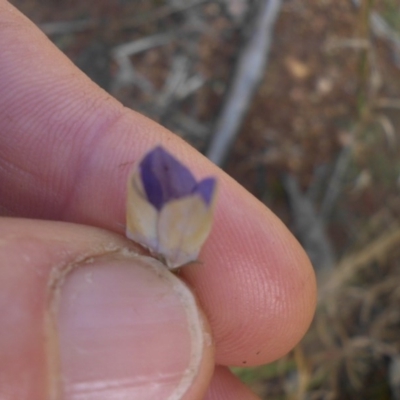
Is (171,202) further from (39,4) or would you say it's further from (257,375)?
(39,4)

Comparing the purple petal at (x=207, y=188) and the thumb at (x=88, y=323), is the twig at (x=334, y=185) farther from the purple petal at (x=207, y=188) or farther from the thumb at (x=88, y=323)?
the purple petal at (x=207, y=188)

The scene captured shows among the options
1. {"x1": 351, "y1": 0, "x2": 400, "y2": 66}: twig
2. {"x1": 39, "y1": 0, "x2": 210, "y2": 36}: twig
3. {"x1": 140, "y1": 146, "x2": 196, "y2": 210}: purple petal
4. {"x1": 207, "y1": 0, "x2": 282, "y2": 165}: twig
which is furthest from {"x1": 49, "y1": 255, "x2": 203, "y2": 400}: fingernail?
{"x1": 39, "y1": 0, "x2": 210, "y2": 36}: twig

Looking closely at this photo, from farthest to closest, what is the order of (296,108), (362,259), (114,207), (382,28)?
1. (296,108)
2. (382,28)
3. (362,259)
4. (114,207)

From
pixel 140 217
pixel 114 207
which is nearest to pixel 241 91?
pixel 114 207

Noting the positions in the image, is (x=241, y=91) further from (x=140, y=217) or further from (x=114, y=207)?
(x=140, y=217)

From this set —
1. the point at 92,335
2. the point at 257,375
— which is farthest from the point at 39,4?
the point at 92,335

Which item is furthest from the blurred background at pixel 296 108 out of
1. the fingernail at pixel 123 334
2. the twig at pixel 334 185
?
the fingernail at pixel 123 334
